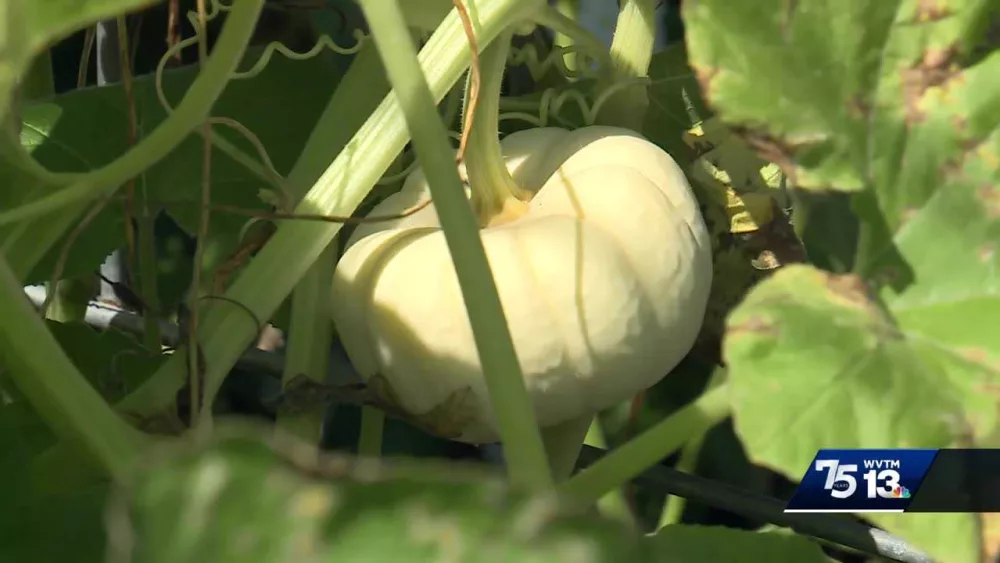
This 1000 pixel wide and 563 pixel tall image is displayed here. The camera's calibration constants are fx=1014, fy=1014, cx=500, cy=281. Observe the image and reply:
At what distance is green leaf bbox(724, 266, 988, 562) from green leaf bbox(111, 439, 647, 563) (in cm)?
11

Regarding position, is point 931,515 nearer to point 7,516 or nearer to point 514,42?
A: point 7,516

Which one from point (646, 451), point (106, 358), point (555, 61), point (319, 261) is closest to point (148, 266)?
point (106, 358)

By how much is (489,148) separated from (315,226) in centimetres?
11

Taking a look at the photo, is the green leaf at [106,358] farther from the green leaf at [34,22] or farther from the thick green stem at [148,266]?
the green leaf at [34,22]

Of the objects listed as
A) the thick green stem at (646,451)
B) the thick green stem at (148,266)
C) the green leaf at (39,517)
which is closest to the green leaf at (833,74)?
the thick green stem at (646,451)

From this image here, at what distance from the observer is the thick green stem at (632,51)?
67cm

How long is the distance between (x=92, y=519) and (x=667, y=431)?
26cm

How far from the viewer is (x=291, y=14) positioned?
1068mm

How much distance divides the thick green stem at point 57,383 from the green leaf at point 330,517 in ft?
0.33

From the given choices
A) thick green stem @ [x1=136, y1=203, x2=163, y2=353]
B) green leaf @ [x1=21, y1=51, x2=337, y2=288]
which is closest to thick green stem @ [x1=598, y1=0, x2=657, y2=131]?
green leaf @ [x1=21, y1=51, x2=337, y2=288]

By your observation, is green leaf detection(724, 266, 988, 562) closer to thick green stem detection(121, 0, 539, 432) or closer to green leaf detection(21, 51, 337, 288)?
thick green stem detection(121, 0, 539, 432)

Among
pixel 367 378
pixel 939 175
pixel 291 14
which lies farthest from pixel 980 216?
pixel 291 14

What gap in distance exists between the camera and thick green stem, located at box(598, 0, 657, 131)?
675mm

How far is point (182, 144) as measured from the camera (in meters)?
0.76
